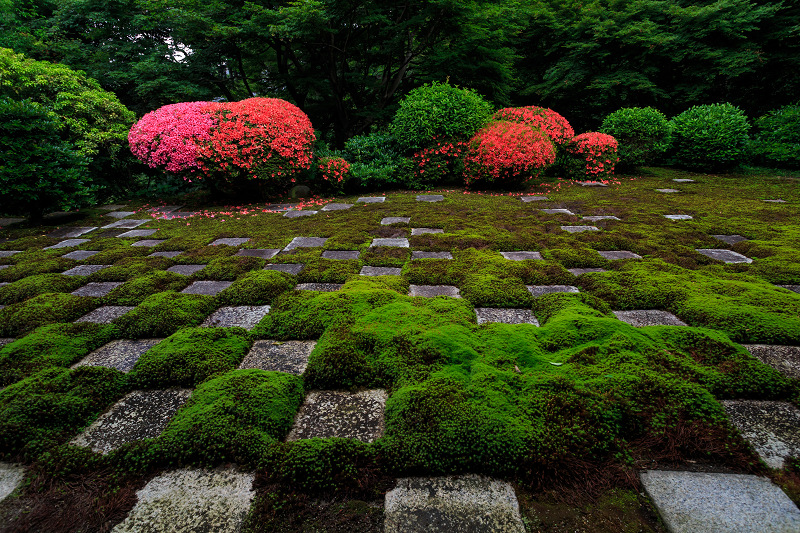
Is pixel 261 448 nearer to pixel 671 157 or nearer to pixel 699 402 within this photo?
pixel 699 402

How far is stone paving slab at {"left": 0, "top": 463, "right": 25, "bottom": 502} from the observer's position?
4.57 feet

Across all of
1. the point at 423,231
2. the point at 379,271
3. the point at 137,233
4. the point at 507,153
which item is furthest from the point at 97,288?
the point at 507,153

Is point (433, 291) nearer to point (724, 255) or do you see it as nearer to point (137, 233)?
point (724, 255)

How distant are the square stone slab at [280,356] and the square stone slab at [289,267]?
116cm

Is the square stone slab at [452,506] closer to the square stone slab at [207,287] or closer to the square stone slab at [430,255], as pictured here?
the square stone slab at [207,287]

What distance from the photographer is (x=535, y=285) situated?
3076 millimetres

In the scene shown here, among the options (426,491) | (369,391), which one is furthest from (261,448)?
(426,491)

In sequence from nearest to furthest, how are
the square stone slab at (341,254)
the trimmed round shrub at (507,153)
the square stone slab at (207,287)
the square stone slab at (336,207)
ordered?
the square stone slab at (207,287) < the square stone slab at (341,254) < the square stone slab at (336,207) < the trimmed round shrub at (507,153)

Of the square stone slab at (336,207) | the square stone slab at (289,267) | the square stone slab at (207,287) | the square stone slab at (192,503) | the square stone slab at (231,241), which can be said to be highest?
the square stone slab at (336,207)

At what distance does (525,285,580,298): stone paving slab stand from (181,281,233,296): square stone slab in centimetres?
251

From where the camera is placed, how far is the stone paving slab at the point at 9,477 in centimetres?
139

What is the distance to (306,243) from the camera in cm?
426

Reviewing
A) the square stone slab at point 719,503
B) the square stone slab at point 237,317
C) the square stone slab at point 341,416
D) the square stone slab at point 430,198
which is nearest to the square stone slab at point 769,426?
the square stone slab at point 719,503

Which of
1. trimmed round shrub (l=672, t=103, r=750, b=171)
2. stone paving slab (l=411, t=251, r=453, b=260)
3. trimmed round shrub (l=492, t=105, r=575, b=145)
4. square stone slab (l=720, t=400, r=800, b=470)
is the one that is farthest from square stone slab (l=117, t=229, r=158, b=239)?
trimmed round shrub (l=672, t=103, r=750, b=171)
